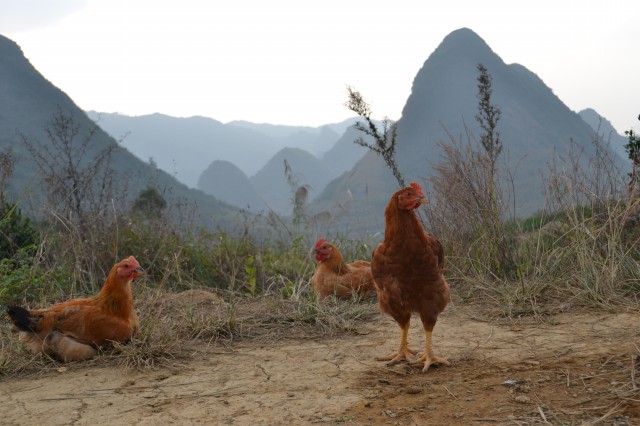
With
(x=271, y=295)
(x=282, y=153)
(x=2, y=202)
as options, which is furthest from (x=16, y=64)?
(x=271, y=295)

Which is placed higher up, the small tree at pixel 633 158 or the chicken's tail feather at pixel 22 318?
the small tree at pixel 633 158

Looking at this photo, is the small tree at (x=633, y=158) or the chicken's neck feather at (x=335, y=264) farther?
the chicken's neck feather at (x=335, y=264)

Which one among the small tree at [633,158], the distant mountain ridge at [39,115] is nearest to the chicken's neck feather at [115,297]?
the small tree at [633,158]

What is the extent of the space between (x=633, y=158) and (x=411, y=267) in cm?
360

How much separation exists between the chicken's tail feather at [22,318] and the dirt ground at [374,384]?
413mm

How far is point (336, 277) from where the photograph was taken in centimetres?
560

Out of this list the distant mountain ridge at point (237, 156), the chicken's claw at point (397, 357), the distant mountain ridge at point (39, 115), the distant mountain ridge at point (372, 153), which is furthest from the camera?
the distant mountain ridge at point (237, 156)

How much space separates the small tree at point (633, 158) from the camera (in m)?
5.16

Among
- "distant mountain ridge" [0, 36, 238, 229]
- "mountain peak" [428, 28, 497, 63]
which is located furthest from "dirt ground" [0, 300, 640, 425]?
"mountain peak" [428, 28, 497, 63]

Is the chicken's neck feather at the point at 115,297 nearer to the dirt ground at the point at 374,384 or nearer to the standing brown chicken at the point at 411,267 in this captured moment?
the dirt ground at the point at 374,384

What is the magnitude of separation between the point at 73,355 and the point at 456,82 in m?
60.0

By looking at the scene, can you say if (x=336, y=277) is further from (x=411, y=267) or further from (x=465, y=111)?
(x=465, y=111)

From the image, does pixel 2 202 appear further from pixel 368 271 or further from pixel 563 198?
pixel 563 198

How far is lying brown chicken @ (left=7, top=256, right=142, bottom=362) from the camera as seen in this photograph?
12.6ft
